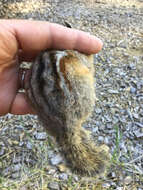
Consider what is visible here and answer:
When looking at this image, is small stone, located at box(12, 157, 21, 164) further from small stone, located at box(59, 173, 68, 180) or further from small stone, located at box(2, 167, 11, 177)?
small stone, located at box(59, 173, 68, 180)

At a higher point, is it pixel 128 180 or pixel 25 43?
pixel 25 43

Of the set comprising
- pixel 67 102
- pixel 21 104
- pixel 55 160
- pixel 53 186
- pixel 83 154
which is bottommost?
pixel 53 186

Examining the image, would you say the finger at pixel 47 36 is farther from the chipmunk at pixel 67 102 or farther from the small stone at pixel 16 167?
the small stone at pixel 16 167

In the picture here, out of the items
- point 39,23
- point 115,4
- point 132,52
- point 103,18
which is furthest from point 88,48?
point 115,4

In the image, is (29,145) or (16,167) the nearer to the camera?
(16,167)

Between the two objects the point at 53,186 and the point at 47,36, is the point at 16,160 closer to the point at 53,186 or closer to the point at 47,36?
the point at 53,186

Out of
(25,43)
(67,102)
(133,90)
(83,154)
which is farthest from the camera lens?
(133,90)

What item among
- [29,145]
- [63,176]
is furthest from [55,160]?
[29,145]

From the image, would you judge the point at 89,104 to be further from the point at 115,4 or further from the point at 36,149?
the point at 115,4
